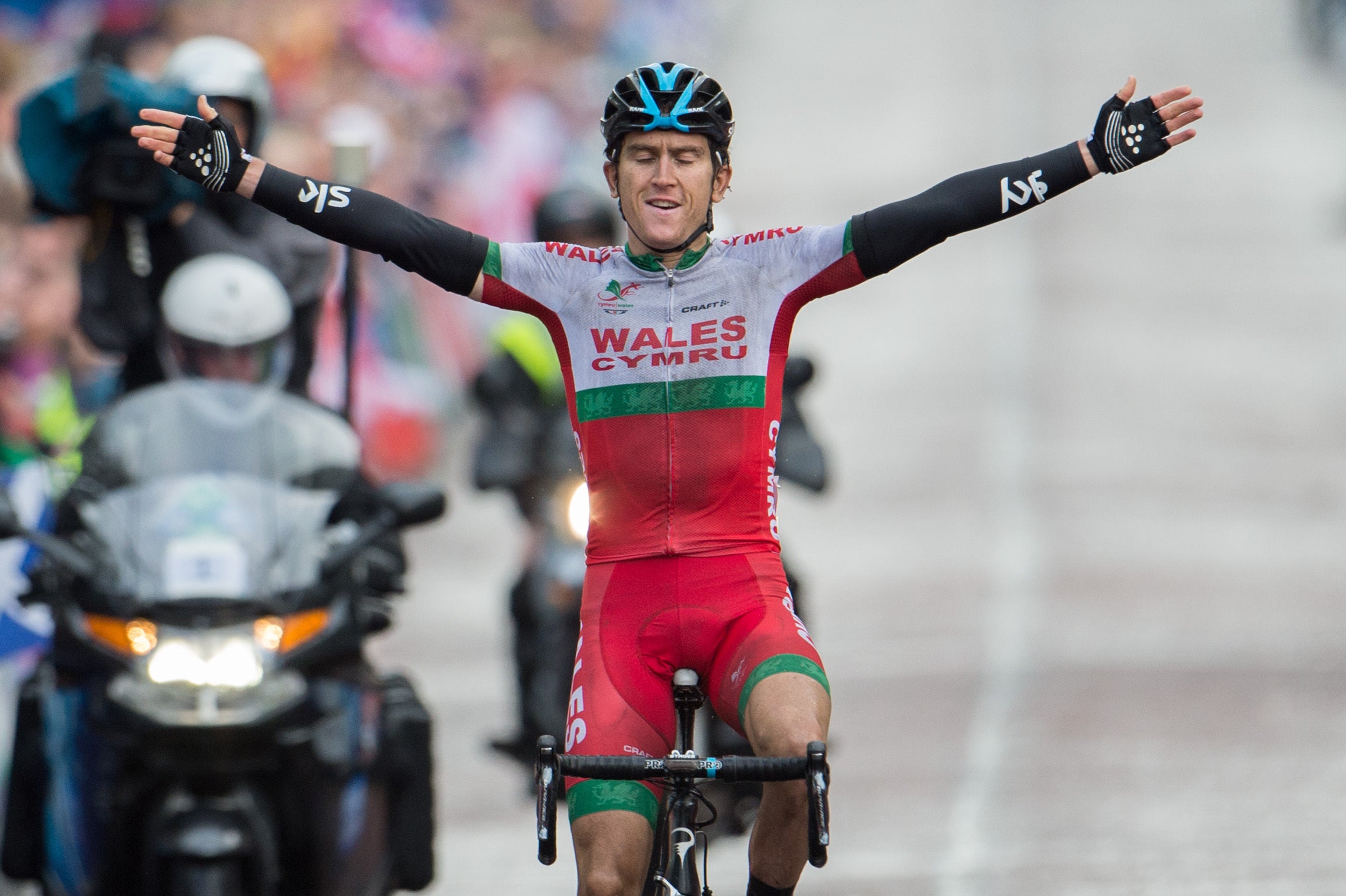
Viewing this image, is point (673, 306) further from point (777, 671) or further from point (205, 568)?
point (205, 568)

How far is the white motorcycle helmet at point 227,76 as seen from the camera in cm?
850

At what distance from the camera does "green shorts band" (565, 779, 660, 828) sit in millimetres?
5199

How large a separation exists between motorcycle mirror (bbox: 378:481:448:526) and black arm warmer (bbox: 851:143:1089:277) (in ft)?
7.05

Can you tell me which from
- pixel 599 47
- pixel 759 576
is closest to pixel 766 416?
pixel 759 576

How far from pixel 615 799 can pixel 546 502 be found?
16.5 ft

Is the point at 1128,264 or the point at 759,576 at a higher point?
the point at 1128,264

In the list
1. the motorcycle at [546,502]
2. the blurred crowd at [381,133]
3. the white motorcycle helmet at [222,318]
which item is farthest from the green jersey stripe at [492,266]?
the motorcycle at [546,502]

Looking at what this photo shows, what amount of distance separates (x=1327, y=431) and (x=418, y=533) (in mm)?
8802

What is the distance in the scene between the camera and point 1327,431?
21.8 meters

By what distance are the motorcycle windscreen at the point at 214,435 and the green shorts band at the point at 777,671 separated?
2403mm

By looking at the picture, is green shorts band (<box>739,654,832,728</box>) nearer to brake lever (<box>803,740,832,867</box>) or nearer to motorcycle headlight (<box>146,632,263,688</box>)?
brake lever (<box>803,740,832,867</box>)

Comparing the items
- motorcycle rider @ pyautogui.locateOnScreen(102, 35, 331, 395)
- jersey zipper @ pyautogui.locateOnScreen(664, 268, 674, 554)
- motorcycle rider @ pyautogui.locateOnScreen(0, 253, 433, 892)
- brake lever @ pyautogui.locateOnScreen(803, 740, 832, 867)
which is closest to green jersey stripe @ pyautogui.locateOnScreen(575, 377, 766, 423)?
jersey zipper @ pyautogui.locateOnScreen(664, 268, 674, 554)

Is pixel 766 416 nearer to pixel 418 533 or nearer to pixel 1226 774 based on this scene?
pixel 1226 774

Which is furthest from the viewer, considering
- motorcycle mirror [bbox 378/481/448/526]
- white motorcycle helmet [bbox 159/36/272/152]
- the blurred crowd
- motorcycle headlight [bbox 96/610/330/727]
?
the blurred crowd
